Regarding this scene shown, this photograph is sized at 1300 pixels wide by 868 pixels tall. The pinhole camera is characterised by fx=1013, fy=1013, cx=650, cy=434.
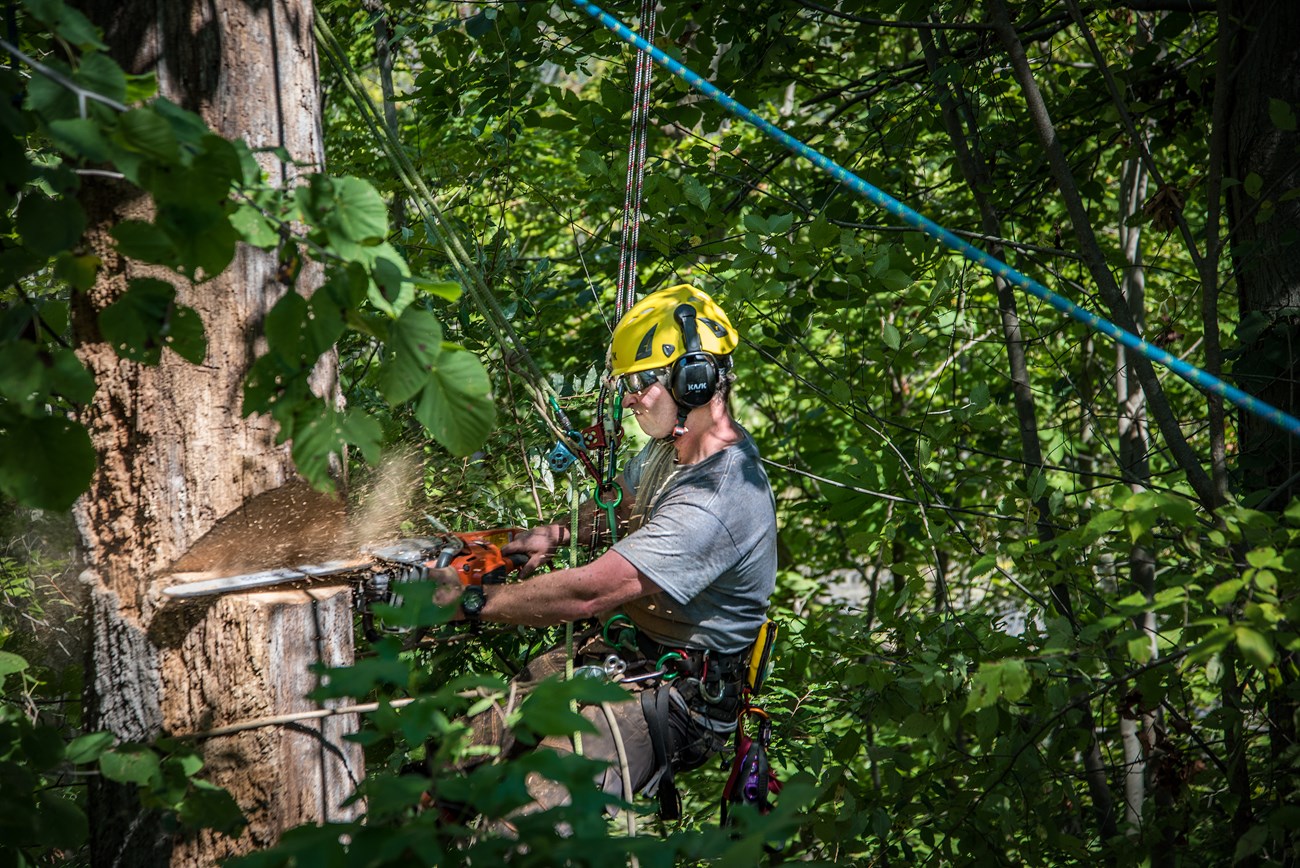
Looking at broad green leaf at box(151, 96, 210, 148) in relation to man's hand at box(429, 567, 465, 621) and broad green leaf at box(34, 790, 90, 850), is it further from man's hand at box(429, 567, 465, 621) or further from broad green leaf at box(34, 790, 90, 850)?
man's hand at box(429, 567, 465, 621)

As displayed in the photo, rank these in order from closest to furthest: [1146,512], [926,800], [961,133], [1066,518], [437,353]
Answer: [437,353] < [1146,512] < [926,800] < [1066,518] < [961,133]

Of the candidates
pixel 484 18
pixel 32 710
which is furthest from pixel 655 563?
pixel 484 18

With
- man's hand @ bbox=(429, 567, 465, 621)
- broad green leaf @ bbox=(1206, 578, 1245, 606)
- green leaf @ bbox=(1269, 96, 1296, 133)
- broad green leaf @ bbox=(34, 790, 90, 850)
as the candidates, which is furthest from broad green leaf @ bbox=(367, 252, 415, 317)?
green leaf @ bbox=(1269, 96, 1296, 133)

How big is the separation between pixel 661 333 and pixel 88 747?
72.4 inches

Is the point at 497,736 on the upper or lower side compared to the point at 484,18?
lower

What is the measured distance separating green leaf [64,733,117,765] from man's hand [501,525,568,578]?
134cm

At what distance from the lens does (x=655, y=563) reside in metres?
2.80

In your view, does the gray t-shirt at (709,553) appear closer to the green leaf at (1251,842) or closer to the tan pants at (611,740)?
the tan pants at (611,740)

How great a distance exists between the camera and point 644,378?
121 inches

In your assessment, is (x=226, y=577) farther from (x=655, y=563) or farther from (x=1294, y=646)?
(x=1294, y=646)

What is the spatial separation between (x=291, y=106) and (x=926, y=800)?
258 centimetres

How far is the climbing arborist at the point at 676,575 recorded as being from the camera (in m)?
2.84

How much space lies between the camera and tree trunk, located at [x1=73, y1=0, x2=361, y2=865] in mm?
1986

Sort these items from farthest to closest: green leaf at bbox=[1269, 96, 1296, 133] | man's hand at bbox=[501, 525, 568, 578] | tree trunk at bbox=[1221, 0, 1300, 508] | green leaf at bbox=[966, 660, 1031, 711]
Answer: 1. man's hand at bbox=[501, 525, 568, 578]
2. tree trunk at bbox=[1221, 0, 1300, 508]
3. green leaf at bbox=[1269, 96, 1296, 133]
4. green leaf at bbox=[966, 660, 1031, 711]
